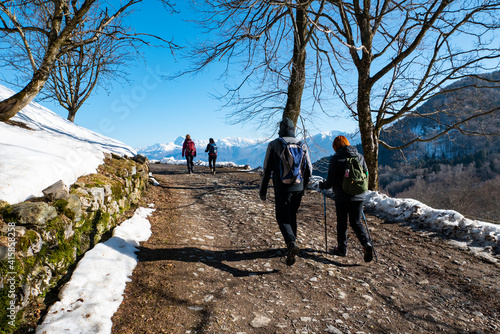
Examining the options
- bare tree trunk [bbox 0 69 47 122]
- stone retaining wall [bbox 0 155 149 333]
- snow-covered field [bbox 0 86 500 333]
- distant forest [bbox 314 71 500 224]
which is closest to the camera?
stone retaining wall [bbox 0 155 149 333]

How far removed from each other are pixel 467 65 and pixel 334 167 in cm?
957

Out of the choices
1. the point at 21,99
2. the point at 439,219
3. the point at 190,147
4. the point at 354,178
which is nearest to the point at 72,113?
the point at 190,147

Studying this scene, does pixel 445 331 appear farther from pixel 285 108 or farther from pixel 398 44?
pixel 398 44

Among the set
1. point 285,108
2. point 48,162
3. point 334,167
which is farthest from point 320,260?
point 285,108

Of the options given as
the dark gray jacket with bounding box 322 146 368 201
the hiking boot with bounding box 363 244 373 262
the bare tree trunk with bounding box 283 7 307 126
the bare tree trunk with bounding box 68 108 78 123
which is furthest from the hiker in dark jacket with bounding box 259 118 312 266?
the bare tree trunk with bounding box 68 108 78 123

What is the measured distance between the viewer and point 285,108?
36.8ft

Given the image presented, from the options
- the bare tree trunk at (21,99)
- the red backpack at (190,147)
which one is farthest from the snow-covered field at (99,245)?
the red backpack at (190,147)

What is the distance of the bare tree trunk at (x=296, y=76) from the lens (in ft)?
34.4

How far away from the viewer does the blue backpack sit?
436 centimetres

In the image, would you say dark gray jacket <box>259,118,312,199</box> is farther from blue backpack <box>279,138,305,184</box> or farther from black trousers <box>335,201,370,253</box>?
black trousers <box>335,201,370,253</box>

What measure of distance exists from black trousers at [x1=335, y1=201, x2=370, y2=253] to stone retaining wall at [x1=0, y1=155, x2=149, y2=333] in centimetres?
485

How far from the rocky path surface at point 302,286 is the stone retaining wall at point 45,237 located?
Result: 987mm

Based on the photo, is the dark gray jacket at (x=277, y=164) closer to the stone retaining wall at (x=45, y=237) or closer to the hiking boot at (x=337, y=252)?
the hiking boot at (x=337, y=252)

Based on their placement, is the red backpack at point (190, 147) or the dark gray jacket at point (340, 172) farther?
the red backpack at point (190, 147)
